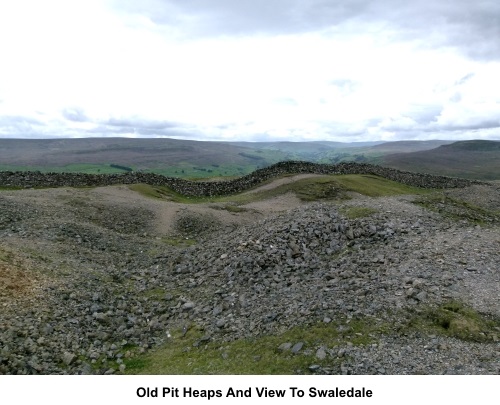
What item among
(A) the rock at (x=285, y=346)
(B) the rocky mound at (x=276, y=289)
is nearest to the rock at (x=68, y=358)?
(B) the rocky mound at (x=276, y=289)

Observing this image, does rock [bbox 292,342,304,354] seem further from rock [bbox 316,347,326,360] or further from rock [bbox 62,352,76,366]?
rock [bbox 62,352,76,366]

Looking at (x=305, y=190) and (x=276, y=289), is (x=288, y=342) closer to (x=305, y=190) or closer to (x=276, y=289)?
(x=276, y=289)

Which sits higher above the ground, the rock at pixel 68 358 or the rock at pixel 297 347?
the rock at pixel 297 347

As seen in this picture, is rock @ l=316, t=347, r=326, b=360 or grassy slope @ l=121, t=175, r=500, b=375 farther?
grassy slope @ l=121, t=175, r=500, b=375

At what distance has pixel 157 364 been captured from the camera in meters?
12.4

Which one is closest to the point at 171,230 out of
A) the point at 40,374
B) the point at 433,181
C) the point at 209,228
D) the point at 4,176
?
the point at 209,228

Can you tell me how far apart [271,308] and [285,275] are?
2660mm

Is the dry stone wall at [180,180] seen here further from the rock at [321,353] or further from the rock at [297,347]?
the rock at [321,353]

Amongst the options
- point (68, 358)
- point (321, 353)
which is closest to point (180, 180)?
point (68, 358)

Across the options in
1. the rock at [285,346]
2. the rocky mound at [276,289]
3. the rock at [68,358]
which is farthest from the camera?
the rock at [68,358]

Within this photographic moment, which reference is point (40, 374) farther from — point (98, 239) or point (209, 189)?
point (209, 189)

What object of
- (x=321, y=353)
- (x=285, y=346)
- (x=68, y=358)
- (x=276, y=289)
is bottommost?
(x=68, y=358)

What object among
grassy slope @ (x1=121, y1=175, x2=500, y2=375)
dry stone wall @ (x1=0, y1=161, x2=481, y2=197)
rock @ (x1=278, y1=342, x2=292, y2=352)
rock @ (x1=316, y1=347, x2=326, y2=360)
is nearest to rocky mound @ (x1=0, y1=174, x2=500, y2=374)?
rock @ (x1=316, y1=347, x2=326, y2=360)

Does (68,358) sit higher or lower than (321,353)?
lower
